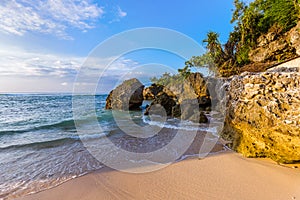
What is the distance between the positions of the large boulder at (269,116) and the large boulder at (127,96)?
668 inches

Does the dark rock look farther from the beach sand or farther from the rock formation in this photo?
the beach sand

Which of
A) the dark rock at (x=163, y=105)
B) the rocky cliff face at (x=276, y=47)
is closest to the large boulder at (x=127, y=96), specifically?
the dark rock at (x=163, y=105)

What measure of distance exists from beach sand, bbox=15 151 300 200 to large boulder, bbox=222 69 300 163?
1.50 feet

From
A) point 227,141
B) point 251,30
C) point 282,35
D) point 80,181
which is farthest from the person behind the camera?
point 251,30

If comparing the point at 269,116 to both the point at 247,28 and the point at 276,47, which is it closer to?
the point at 276,47

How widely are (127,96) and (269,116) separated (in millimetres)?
18834

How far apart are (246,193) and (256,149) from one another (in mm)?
2091

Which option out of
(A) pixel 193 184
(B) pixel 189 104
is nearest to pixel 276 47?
(B) pixel 189 104

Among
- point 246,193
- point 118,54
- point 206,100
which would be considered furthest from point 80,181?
point 206,100

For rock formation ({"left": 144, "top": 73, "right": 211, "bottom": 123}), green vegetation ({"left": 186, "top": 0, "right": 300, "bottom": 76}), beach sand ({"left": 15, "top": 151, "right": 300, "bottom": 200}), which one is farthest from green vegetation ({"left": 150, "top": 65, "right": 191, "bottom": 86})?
beach sand ({"left": 15, "top": 151, "right": 300, "bottom": 200})

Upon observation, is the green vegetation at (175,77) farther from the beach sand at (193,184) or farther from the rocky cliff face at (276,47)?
the beach sand at (193,184)

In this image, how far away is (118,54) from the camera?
29.3ft

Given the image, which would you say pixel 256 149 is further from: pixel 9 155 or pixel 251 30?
pixel 251 30

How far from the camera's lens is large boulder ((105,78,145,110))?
21516mm
